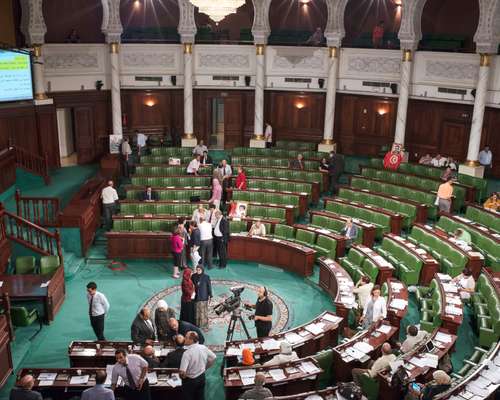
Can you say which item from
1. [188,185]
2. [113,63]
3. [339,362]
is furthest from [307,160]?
[339,362]

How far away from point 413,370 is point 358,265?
4.82m

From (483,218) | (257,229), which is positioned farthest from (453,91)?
(257,229)

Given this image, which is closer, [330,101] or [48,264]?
[48,264]

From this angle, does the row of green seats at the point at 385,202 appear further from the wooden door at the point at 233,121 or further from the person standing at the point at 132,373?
the person standing at the point at 132,373

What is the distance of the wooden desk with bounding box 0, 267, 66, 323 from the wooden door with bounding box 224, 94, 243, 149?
521 inches

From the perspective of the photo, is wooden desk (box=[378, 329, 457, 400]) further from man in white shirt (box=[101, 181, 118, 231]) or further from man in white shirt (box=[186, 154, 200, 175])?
man in white shirt (box=[186, 154, 200, 175])

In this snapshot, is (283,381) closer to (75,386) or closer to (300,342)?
(300,342)

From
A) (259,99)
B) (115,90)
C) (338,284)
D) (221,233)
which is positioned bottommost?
(338,284)

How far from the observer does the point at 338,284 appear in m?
12.3

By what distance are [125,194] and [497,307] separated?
11.8 m

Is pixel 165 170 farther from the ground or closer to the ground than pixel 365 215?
farther from the ground

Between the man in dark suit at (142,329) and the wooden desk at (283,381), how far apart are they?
156 centimetres

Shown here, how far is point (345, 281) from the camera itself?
12469 millimetres

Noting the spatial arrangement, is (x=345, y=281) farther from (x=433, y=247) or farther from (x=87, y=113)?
(x=87, y=113)
